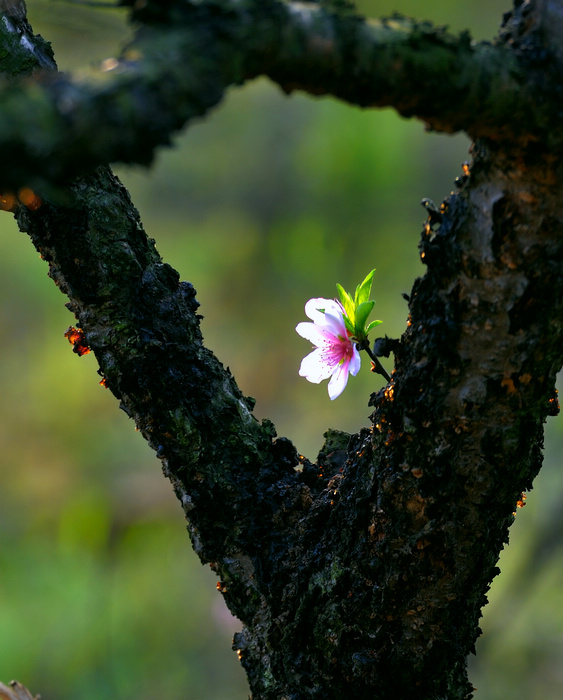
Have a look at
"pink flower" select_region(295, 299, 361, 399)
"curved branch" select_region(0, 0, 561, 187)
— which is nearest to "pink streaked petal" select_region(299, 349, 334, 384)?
"pink flower" select_region(295, 299, 361, 399)

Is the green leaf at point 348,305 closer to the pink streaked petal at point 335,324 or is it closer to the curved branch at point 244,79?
the pink streaked petal at point 335,324

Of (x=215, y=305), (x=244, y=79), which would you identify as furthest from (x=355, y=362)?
(x=215, y=305)

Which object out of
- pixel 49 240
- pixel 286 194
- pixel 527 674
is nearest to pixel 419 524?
pixel 49 240

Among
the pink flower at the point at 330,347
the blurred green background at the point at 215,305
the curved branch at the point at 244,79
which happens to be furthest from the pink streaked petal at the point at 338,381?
the blurred green background at the point at 215,305

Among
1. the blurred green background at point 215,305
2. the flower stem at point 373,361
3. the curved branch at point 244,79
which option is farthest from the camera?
the blurred green background at point 215,305

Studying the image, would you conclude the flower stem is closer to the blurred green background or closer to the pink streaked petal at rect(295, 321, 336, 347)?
the pink streaked petal at rect(295, 321, 336, 347)

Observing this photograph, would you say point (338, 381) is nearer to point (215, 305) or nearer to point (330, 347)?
point (330, 347)
